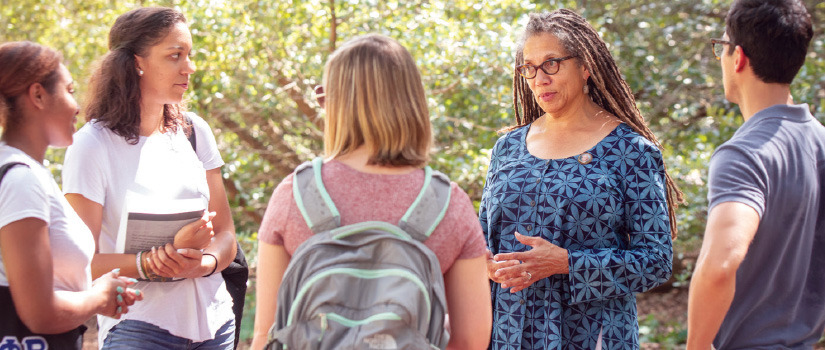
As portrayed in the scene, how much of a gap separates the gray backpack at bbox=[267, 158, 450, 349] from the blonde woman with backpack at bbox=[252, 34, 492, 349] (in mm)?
37

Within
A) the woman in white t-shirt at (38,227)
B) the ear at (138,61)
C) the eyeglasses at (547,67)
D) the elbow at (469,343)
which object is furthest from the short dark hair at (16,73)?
the eyeglasses at (547,67)

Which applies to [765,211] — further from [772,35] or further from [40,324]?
[40,324]

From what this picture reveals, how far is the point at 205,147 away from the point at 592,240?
145cm

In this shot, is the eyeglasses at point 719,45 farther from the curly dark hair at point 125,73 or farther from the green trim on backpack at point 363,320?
the curly dark hair at point 125,73

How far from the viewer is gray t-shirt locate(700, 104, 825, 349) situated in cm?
212

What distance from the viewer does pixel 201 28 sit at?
5.78 meters

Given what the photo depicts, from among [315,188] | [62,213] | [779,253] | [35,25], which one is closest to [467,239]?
[315,188]

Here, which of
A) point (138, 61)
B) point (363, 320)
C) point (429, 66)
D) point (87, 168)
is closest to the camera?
point (363, 320)

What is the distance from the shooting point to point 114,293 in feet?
7.96

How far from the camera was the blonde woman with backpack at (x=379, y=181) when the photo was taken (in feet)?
6.68

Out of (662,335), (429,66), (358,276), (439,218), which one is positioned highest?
(439,218)

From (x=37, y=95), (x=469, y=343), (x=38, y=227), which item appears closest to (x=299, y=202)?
(x=469, y=343)

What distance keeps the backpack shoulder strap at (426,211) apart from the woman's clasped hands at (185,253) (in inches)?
41.7

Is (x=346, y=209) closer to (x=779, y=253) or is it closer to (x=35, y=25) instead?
(x=779, y=253)
